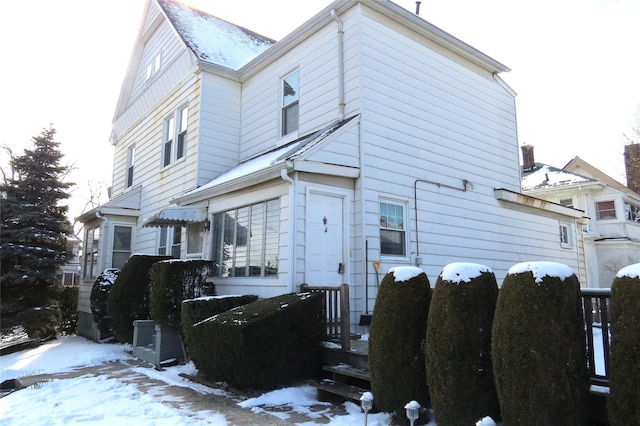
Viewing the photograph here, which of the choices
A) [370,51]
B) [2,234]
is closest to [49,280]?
[2,234]

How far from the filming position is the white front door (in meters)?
7.59

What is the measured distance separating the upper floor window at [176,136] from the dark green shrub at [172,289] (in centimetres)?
492

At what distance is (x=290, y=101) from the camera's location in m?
10.4

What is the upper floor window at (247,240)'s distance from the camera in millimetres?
8031

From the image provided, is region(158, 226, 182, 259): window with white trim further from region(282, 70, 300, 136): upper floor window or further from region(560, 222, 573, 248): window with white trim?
region(560, 222, 573, 248): window with white trim

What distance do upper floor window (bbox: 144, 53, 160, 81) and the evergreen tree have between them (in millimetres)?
3291

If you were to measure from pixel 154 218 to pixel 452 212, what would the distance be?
6.24 m

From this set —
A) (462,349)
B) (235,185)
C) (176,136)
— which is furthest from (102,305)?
(462,349)

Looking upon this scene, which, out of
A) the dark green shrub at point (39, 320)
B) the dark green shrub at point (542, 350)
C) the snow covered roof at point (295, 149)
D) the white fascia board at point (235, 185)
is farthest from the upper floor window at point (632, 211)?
the dark green shrub at point (39, 320)

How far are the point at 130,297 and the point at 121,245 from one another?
485 centimetres

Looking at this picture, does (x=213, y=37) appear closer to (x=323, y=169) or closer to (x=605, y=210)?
(x=323, y=169)

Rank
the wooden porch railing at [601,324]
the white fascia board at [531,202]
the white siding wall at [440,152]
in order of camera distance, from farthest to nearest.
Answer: the white fascia board at [531,202]
the white siding wall at [440,152]
the wooden porch railing at [601,324]

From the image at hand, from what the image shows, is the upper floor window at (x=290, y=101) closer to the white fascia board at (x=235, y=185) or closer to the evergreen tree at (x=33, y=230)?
the white fascia board at (x=235, y=185)

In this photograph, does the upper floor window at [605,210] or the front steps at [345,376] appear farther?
the upper floor window at [605,210]
